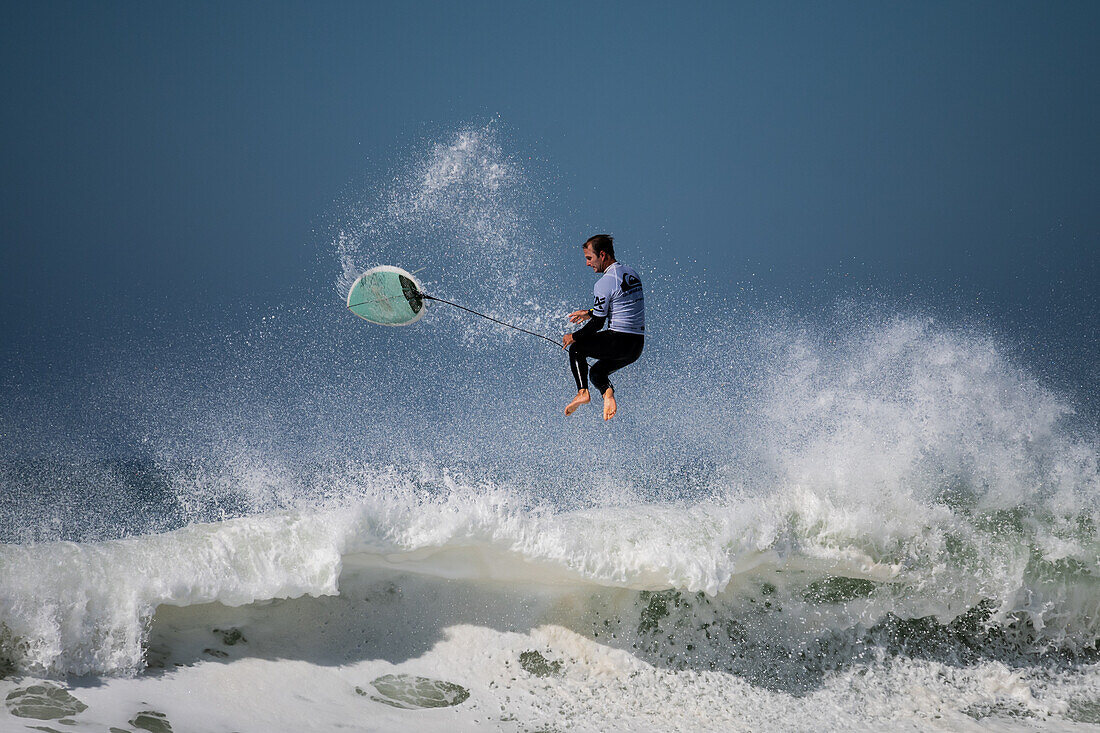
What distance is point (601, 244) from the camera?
584cm

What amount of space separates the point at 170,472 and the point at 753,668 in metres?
8.03

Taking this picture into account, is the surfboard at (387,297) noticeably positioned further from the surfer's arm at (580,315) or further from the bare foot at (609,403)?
the bare foot at (609,403)

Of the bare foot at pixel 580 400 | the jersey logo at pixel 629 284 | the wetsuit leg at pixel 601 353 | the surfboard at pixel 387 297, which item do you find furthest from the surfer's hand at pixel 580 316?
the surfboard at pixel 387 297

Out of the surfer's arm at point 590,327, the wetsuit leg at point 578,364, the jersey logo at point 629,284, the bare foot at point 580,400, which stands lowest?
the bare foot at point 580,400

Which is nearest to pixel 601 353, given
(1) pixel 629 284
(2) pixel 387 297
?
(1) pixel 629 284

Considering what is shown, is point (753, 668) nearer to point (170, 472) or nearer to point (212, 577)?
point (212, 577)

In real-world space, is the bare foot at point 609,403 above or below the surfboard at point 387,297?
below

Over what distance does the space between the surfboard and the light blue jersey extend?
1538 millimetres

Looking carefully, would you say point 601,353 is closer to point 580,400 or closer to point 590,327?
point 590,327

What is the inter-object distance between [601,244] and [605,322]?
63 cm

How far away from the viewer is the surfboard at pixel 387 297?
619cm

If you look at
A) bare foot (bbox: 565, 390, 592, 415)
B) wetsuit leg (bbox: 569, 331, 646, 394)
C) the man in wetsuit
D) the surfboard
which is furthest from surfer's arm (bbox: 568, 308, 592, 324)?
the surfboard

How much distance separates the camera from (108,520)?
7.35 metres

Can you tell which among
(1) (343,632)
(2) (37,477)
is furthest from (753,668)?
(2) (37,477)
